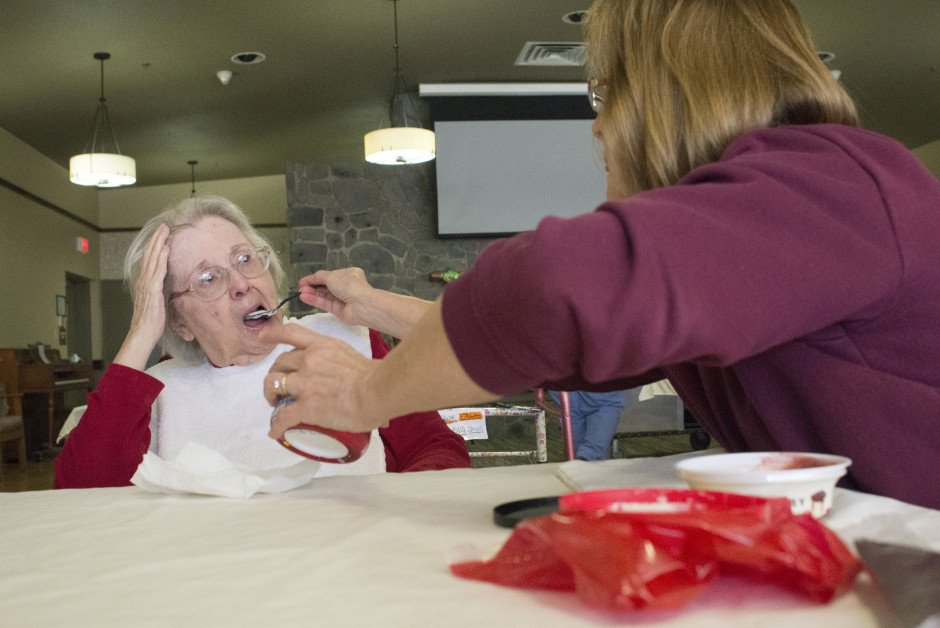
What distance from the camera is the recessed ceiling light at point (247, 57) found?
708cm

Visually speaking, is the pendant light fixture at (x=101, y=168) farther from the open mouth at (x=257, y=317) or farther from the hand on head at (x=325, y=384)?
the hand on head at (x=325, y=384)

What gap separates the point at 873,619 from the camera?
1.48 feet

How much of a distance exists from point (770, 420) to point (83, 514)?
775 mm

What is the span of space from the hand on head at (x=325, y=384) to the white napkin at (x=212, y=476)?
147mm

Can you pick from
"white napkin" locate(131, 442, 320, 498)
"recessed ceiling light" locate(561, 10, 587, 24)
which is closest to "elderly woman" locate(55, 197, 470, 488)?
"white napkin" locate(131, 442, 320, 498)

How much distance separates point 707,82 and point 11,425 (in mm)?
7082

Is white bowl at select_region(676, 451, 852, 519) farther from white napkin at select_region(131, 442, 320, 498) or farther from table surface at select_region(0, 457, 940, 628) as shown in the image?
white napkin at select_region(131, 442, 320, 498)

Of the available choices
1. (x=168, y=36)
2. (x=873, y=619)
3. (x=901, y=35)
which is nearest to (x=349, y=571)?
(x=873, y=619)

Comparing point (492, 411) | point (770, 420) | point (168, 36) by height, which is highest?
point (168, 36)

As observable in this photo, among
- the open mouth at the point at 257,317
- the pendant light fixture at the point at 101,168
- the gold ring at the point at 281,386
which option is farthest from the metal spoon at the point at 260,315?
the pendant light fixture at the point at 101,168

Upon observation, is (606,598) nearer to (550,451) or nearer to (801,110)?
(801,110)

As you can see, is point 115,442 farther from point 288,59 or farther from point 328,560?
point 288,59

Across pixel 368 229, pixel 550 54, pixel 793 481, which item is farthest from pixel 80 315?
pixel 793 481

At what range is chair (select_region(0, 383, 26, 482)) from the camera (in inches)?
253
